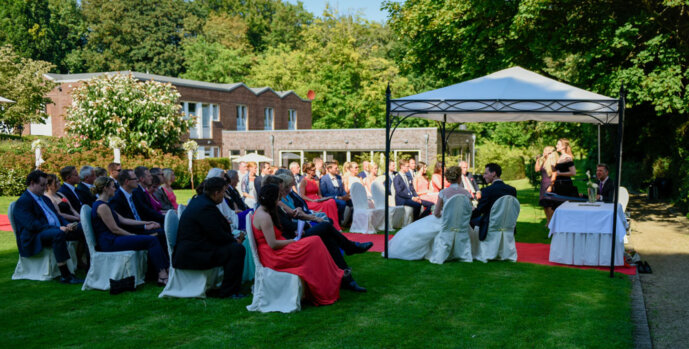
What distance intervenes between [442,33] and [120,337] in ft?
48.4

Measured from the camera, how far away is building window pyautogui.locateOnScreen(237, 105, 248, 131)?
142 ft

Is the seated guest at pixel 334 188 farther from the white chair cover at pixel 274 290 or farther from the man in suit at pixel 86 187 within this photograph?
the white chair cover at pixel 274 290

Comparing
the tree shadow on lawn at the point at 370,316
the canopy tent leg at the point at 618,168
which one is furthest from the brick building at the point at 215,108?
the canopy tent leg at the point at 618,168

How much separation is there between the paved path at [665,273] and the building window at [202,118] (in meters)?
30.2

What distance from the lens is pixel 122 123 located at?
1051 inches

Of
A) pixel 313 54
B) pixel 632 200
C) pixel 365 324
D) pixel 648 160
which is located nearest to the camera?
pixel 365 324

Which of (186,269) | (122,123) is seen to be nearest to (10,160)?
(122,123)

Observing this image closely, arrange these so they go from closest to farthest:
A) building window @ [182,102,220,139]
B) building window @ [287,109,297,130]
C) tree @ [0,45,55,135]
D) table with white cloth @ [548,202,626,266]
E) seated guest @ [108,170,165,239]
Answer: seated guest @ [108,170,165,239] < table with white cloth @ [548,202,626,266] < tree @ [0,45,55,135] < building window @ [182,102,220,139] < building window @ [287,109,297,130]

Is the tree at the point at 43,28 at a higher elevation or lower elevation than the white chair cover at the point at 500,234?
higher

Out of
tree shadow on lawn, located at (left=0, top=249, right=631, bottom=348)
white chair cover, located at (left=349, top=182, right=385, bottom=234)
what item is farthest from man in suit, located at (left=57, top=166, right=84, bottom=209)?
white chair cover, located at (left=349, top=182, right=385, bottom=234)

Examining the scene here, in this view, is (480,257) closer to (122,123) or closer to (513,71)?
(513,71)

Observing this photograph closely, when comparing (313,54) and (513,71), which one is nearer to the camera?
(513,71)

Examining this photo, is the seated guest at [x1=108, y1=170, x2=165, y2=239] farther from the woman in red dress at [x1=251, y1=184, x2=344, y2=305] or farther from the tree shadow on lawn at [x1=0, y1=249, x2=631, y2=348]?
the woman in red dress at [x1=251, y1=184, x2=344, y2=305]

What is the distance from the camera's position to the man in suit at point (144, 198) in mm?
7699
